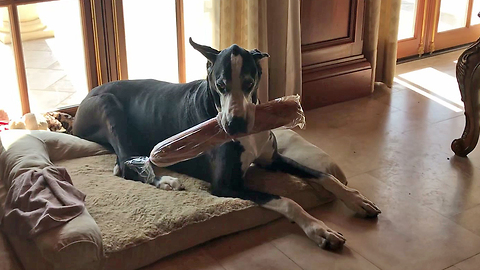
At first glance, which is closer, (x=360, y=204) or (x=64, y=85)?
(x=360, y=204)

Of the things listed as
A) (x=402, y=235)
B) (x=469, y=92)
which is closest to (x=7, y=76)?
(x=402, y=235)

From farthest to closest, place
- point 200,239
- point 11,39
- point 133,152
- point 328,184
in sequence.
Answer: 1. point 11,39
2. point 133,152
3. point 328,184
4. point 200,239

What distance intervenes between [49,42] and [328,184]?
5.23 feet

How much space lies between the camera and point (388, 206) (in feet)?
8.19

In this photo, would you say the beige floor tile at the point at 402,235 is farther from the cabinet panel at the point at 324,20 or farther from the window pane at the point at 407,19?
the window pane at the point at 407,19

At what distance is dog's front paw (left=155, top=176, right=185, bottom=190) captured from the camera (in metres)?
2.46

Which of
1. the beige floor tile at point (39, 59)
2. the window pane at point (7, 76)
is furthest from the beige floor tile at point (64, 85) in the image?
the window pane at point (7, 76)

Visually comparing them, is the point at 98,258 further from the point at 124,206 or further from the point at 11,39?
the point at 11,39

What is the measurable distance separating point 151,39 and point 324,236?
1.61 metres

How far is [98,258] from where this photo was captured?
2012 millimetres

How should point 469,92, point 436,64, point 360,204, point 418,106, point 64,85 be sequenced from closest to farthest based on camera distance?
point 360,204, point 469,92, point 64,85, point 418,106, point 436,64

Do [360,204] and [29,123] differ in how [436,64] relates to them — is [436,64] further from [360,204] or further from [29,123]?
[29,123]

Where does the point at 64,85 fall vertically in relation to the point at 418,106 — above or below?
above

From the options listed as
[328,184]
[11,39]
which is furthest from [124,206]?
[11,39]
